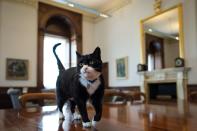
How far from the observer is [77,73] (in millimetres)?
597

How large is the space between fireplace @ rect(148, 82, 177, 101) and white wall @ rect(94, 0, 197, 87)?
25.6 inches

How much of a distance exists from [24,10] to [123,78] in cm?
456

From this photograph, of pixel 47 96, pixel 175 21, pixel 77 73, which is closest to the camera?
pixel 77 73

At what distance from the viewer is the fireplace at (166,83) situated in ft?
17.8

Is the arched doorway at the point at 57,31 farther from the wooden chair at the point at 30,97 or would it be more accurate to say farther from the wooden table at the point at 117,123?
the wooden table at the point at 117,123

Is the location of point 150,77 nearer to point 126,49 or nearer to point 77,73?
point 126,49

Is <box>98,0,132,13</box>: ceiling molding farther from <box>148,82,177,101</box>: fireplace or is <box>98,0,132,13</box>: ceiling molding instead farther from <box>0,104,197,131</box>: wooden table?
<box>0,104,197,131</box>: wooden table

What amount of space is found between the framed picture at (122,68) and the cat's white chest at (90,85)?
686 cm

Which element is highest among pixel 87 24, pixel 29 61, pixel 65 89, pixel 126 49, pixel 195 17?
pixel 87 24

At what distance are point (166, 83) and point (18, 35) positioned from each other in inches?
215

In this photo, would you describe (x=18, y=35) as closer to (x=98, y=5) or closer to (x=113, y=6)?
(x=98, y=5)

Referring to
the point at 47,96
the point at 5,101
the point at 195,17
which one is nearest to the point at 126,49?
the point at 195,17

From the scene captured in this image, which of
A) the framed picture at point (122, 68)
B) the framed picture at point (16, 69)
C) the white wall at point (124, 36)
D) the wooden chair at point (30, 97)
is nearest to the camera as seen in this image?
the wooden chair at point (30, 97)

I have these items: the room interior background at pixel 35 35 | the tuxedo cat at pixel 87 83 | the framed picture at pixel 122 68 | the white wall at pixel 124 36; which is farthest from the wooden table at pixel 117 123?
the framed picture at pixel 122 68
